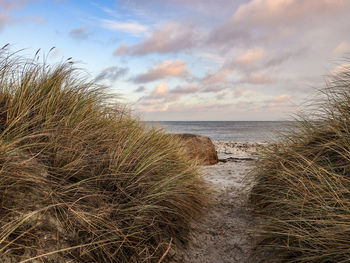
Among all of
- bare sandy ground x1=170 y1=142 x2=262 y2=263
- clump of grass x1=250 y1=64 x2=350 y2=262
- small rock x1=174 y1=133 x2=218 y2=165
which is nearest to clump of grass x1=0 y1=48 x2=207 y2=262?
bare sandy ground x1=170 y1=142 x2=262 y2=263

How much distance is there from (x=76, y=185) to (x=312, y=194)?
187cm

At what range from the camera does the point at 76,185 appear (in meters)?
2.19

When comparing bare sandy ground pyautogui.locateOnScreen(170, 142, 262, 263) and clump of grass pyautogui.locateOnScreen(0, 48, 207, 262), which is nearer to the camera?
clump of grass pyautogui.locateOnScreen(0, 48, 207, 262)

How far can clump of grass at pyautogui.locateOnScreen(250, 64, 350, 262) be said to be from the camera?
72.3 inches

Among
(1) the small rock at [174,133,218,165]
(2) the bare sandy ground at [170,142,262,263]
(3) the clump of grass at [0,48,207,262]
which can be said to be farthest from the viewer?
(1) the small rock at [174,133,218,165]

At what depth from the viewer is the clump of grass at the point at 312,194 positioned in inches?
72.3

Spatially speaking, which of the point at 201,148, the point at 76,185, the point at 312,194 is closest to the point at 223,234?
the point at 312,194

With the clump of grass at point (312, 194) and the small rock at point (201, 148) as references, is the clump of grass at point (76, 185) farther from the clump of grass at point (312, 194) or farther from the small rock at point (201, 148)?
the small rock at point (201, 148)

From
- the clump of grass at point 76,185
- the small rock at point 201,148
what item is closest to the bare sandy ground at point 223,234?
the clump of grass at point 76,185

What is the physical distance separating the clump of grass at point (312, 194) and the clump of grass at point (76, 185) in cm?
82

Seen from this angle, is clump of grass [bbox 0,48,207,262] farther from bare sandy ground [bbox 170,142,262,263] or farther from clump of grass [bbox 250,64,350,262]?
A: clump of grass [bbox 250,64,350,262]

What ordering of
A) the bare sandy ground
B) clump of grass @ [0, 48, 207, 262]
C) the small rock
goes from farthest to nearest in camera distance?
1. the small rock
2. the bare sandy ground
3. clump of grass @ [0, 48, 207, 262]

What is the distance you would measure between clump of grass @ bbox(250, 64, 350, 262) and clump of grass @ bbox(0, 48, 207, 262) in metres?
0.82

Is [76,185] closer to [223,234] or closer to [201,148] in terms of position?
[223,234]
